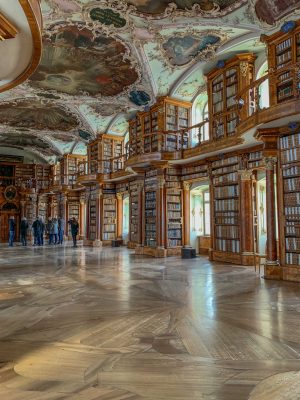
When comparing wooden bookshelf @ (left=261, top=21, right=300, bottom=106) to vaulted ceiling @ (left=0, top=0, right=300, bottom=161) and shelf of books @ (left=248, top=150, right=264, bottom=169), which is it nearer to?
vaulted ceiling @ (left=0, top=0, right=300, bottom=161)

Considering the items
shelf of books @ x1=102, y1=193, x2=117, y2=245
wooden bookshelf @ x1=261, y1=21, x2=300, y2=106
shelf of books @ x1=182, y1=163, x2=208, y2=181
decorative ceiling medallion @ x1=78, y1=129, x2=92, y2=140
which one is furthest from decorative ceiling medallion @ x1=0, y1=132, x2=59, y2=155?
wooden bookshelf @ x1=261, y1=21, x2=300, y2=106

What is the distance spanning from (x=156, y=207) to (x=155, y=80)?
174 inches

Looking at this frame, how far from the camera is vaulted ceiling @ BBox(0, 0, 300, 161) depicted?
7668mm

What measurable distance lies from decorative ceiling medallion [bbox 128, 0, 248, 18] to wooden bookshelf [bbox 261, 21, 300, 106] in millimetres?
1064

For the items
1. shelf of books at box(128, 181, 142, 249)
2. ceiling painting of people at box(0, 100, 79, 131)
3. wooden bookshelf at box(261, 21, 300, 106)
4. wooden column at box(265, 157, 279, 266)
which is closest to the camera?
wooden bookshelf at box(261, 21, 300, 106)

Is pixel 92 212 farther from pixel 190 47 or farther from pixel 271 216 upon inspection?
pixel 271 216

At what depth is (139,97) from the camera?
12.4 metres

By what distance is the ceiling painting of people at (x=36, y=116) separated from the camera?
14.7 meters

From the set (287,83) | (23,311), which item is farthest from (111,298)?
(287,83)

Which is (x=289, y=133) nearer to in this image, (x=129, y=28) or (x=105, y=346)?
(x=129, y=28)

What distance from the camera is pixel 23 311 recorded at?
448 cm

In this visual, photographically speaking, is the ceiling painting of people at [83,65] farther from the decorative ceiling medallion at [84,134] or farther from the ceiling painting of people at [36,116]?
the decorative ceiling medallion at [84,134]

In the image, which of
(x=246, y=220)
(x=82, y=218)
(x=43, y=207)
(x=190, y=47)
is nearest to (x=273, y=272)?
(x=246, y=220)

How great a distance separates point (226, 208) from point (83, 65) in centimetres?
655
